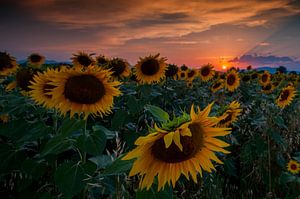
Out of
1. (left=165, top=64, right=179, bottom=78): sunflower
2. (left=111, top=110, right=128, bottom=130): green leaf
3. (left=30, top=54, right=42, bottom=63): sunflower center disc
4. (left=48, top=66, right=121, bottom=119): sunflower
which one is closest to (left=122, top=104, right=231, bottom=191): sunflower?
(left=48, top=66, right=121, bottom=119): sunflower

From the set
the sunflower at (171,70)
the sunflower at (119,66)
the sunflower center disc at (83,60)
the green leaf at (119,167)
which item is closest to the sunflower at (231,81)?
the sunflower at (171,70)

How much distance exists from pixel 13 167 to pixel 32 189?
0.24m

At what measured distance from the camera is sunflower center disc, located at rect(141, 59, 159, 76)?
18.2ft

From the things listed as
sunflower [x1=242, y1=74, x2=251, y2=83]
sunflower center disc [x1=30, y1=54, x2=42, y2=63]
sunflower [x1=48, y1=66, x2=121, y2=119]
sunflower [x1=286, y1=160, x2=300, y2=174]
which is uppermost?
sunflower center disc [x1=30, y1=54, x2=42, y2=63]

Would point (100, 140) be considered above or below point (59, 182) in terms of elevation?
above

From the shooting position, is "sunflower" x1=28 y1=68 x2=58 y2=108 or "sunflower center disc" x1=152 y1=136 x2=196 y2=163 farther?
"sunflower" x1=28 y1=68 x2=58 y2=108

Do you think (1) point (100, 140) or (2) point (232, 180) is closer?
(1) point (100, 140)

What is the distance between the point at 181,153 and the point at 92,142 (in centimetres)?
67

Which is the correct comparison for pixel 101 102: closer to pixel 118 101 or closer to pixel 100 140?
pixel 100 140

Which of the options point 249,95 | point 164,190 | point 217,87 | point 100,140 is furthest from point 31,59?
point 164,190

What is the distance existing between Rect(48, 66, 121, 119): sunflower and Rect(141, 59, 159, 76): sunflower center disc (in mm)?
2996

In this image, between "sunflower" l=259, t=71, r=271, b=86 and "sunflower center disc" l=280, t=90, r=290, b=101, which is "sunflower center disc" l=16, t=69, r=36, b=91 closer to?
"sunflower center disc" l=280, t=90, r=290, b=101

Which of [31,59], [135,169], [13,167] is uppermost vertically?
[31,59]

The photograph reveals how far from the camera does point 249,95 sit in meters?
8.41
